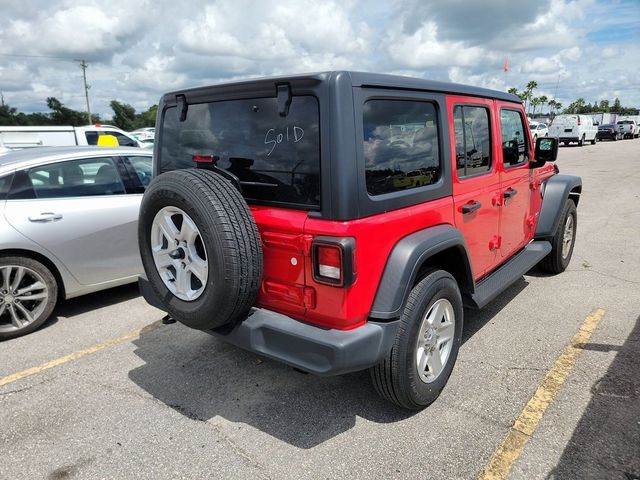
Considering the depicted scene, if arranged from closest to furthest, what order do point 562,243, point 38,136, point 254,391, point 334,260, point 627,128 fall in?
point 334,260, point 254,391, point 562,243, point 38,136, point 627,128

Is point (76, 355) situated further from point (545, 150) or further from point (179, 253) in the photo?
point (545, 150)

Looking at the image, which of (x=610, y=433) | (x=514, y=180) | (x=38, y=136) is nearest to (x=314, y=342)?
(x=610, y=433)

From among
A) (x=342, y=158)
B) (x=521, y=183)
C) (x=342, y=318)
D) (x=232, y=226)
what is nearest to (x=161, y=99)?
(x=232, y=226)

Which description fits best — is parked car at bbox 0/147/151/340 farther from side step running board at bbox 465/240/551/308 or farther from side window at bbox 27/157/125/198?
side step running board at bbox 465/240/551/308

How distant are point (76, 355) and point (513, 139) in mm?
4047

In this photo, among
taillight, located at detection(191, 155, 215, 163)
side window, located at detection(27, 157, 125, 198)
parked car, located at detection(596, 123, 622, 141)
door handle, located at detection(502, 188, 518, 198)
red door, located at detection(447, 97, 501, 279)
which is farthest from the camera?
parked car, located at detection(596, 123, 622, 141)

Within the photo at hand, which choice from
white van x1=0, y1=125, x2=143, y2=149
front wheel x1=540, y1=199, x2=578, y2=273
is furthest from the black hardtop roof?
white van x1=0, y1=125, x2=143, y2=149

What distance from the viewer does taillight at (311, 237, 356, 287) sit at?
86.9 inches

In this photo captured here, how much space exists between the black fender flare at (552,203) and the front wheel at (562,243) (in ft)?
0.33

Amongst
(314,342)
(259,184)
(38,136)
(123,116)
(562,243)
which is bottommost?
(562,243)

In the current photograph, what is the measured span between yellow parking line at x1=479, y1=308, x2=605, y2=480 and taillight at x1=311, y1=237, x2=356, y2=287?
1194 mm

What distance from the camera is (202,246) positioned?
2.57 meters

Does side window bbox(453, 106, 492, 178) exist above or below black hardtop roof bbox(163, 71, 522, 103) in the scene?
below

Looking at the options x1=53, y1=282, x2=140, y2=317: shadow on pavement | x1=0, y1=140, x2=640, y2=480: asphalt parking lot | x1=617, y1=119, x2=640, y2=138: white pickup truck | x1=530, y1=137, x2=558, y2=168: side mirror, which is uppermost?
x1=617, y1=119, x2=640, y2=138: white pickup truck
